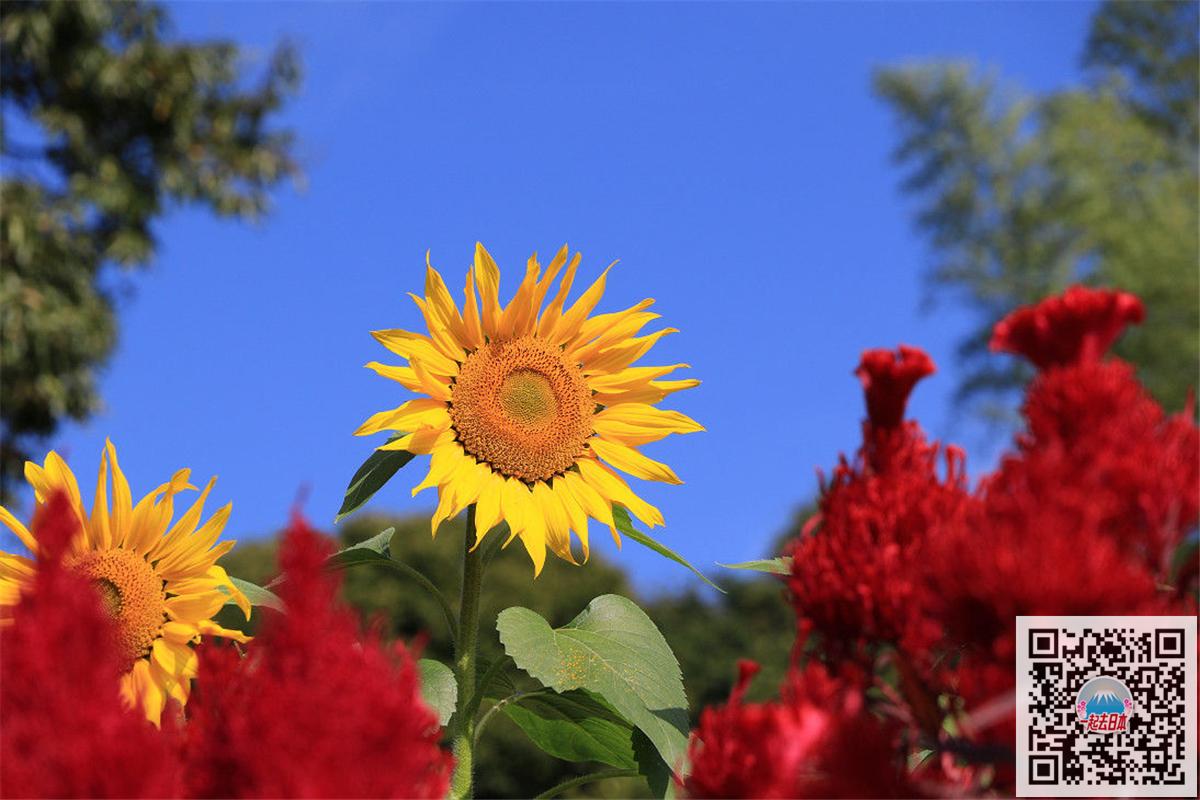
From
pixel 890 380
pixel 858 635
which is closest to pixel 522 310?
pixel 890 380

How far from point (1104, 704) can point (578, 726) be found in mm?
1461

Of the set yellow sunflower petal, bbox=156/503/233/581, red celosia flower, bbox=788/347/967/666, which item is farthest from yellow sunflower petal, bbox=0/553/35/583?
red celosia flower, bbox=788/347/967/666

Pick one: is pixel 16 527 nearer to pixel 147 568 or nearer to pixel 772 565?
pixel 147 568

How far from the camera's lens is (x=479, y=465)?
2594 mm

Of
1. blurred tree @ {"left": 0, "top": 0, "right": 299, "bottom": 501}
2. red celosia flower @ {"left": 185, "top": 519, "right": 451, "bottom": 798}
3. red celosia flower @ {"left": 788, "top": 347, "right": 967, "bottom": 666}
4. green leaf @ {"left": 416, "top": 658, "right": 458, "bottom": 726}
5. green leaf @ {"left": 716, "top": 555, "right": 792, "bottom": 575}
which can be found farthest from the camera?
blurred tree @ {"left": 0, "top": 0, "right": 299, "bottom": 501}

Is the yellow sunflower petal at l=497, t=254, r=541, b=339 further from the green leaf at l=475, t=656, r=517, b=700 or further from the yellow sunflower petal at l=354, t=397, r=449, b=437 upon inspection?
the green leaf at l=475, t=656, r=517, b=700

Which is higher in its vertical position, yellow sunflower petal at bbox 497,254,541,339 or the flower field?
yellow sunflower petal at bbox 497,254,541,339

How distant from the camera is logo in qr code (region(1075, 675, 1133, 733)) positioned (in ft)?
3.97

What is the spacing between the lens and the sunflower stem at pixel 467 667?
2184 millimetres

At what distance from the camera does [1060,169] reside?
116 ft

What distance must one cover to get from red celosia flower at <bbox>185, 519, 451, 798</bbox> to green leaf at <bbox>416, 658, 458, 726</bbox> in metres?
1.01

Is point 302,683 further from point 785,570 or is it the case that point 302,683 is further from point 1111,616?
point 785,570

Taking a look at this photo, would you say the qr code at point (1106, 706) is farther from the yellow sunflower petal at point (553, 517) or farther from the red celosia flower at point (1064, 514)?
the yellow sunflower petal at point (553, 517)

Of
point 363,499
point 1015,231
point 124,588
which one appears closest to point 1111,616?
point 363,499
